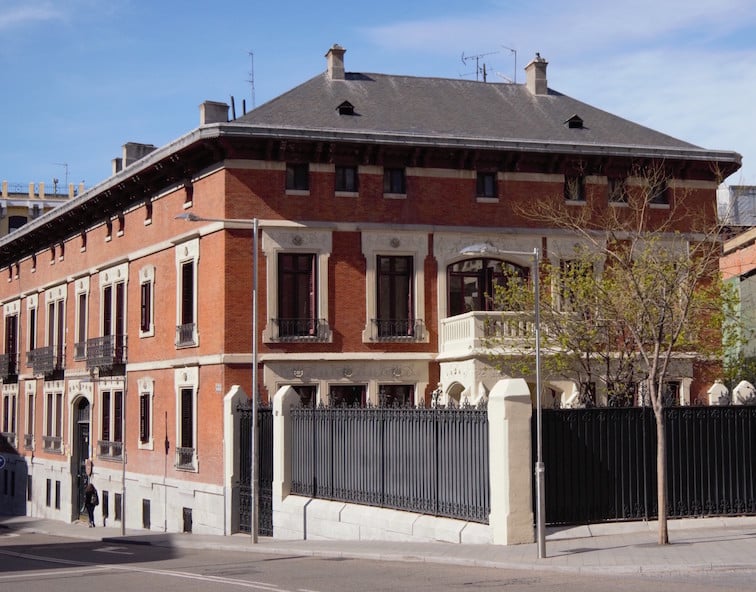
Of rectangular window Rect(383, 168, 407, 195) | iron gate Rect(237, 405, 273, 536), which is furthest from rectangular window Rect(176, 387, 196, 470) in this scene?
rectangular window Rect(383, 168, 407, 195)

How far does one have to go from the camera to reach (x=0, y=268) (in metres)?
62.5

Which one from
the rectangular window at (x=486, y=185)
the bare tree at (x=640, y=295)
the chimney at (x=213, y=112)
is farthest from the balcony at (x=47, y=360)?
the bare tree at (x=640, y=295)

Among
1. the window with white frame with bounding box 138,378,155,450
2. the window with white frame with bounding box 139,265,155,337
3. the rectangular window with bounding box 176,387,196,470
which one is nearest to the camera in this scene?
the rectangular window with bounding box 176,387,196,470

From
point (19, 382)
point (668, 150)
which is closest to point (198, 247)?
point (668, 150)

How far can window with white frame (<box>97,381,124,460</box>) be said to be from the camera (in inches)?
1734

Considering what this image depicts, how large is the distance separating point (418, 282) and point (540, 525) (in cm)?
1750

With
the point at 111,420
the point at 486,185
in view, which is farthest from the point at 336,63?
the point at 111,420

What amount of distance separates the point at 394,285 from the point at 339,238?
2375 millimetres

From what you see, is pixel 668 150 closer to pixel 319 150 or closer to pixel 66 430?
pixel 319 150

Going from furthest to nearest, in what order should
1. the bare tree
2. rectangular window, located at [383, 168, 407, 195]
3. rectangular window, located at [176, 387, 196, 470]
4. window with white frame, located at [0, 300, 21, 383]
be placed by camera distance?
window with white frame, located at [0, 300, 21, 383] < rectangular window, located at [176, 387, 196, 470] < rectangular window, located at [383, 168, 407, 195] < the bare tree

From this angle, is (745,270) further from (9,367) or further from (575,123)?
(9,367)

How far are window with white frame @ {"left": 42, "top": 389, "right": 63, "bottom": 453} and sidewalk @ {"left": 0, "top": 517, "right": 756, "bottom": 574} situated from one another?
2705cm

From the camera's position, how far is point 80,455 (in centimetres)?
4888

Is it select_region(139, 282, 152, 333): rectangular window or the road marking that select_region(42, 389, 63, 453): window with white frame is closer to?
select_region(139, 282, 152, 333): rectangular window
